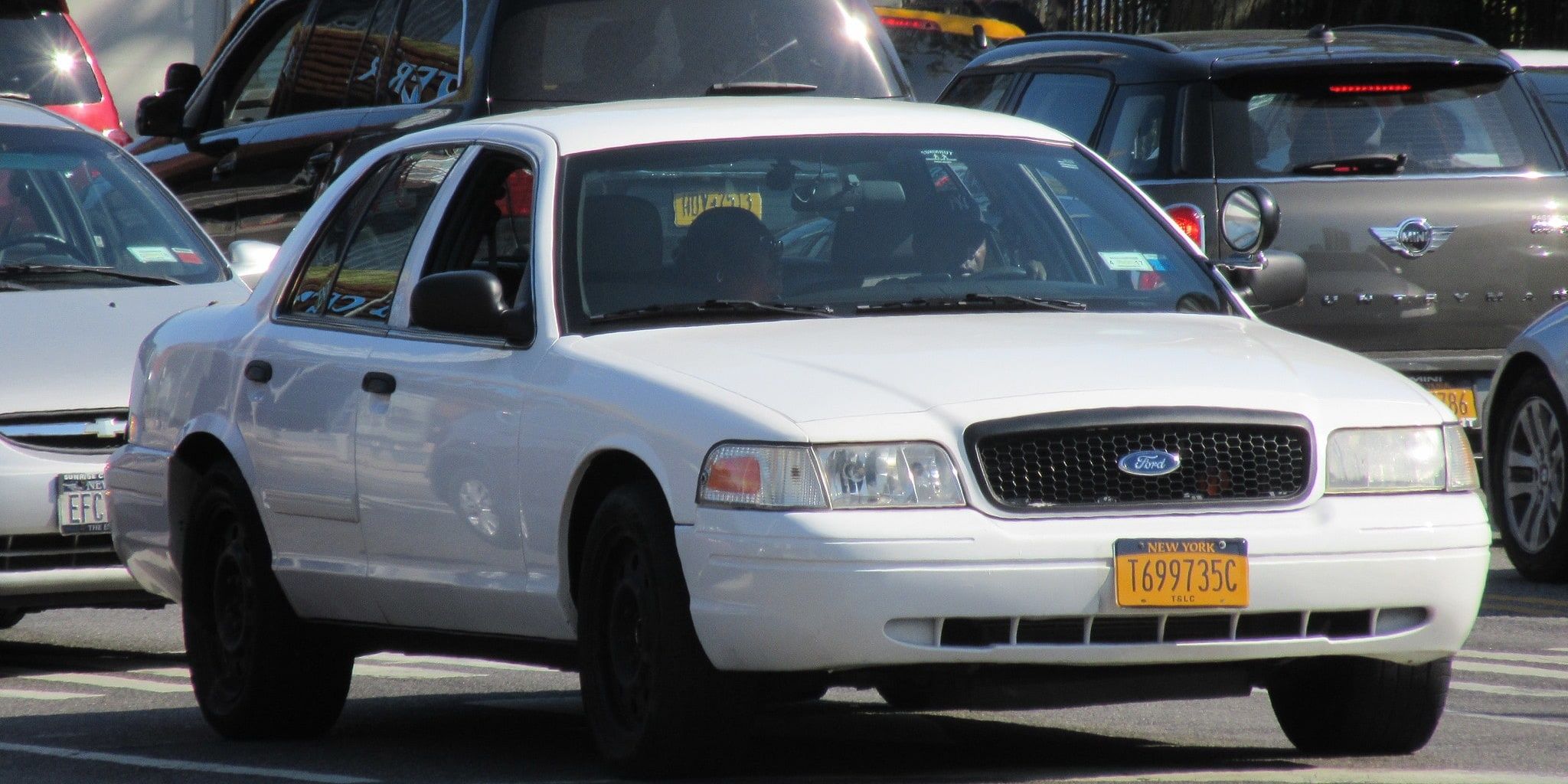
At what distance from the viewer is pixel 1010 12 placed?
25859mm

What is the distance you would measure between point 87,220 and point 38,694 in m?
2.55

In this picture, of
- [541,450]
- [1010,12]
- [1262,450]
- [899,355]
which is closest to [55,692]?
[541,450]

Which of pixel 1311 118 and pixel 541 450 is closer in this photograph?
pixel 541 450

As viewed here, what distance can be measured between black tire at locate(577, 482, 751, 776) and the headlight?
0.83 feet

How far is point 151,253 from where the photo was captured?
426 inches

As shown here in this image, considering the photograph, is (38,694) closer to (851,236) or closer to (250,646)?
(250,646)

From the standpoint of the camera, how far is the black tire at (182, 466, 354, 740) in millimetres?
7793

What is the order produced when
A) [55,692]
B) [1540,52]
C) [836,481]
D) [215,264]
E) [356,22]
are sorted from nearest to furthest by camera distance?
[836,481] → [55,692] → [215,264] → [356,22] → [1540,52]

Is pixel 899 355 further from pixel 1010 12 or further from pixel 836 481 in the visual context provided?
pixel 1010 12

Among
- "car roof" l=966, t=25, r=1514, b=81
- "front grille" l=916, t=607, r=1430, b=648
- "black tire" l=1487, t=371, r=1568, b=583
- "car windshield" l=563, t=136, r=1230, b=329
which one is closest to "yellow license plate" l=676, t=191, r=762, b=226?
"car windshield" l=563, t=136, r=1230, b=329

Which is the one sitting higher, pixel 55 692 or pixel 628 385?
pixel 628 385

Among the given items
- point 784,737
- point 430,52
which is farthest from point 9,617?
point 784,737

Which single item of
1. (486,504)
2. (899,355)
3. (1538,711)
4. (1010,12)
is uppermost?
(899,355)

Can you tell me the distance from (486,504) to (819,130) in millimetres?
1321
